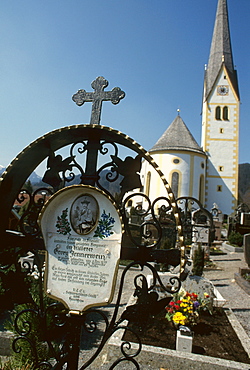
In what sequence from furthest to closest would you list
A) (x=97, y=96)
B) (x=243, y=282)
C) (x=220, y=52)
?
(x=220, y=52), (x=243, y=282), (x=97, y=96)

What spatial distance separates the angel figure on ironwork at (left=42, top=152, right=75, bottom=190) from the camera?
2623 mm

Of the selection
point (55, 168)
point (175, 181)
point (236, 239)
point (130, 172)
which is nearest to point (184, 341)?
point (130, 172)

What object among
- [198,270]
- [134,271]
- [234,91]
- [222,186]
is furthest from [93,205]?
[234,91]

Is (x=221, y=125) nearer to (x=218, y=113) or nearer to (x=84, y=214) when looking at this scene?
(x=218, y=113)

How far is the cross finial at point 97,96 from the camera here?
9.00ft

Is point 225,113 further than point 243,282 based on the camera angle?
Yes

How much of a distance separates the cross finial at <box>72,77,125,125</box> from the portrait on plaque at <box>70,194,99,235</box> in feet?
2.81

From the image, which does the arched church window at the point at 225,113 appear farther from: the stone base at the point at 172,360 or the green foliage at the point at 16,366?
the green foliage at the point at 16,366

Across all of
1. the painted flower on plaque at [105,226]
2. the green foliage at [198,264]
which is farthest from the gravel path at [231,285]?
the painted flower on plaque at [105,226]

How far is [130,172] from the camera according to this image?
8.06 feet

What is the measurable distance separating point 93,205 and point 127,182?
0.38 meters

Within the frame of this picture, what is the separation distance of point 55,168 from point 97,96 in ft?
2.96

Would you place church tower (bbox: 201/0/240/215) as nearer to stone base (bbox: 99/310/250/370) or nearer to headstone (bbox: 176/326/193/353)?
headstone (bbox: 176/326/193/353)

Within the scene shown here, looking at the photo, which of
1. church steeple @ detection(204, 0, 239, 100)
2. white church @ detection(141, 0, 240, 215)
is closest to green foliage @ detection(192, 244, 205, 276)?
white church @ detection(141, 0, 240, 215)
